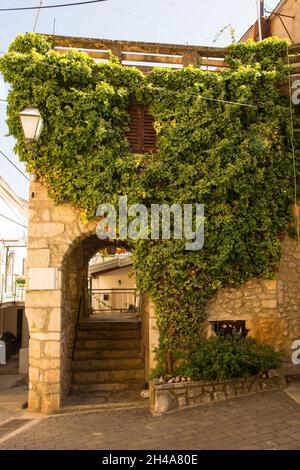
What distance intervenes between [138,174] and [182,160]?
0.88 metres

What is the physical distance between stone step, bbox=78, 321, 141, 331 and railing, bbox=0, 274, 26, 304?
375 cm

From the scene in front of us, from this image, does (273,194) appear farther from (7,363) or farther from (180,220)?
(7,363)

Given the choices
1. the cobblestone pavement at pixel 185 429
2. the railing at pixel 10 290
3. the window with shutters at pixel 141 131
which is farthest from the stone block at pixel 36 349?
the railing at pixel 10 290

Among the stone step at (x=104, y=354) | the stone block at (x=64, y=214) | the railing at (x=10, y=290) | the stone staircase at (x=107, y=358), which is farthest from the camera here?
the railing at (x=10, y=290)

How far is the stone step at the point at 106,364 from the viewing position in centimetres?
888

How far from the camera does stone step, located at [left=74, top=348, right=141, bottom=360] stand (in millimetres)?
9242

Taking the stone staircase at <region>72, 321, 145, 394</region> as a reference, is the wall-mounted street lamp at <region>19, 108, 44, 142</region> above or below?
above

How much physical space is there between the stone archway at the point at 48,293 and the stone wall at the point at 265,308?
141 cm

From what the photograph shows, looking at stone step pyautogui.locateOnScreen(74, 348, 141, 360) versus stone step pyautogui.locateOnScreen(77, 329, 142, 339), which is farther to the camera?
stone step pyautogui.locateOnScreen(77, 329, 142, 339)

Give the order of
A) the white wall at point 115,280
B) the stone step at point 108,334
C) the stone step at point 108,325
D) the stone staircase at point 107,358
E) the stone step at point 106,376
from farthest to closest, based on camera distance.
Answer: the white wall at point 115,280
the stone step at point 108,325
the stone step at point 108,334
the stone step at point 106,376
the stone staircase at point 107,358

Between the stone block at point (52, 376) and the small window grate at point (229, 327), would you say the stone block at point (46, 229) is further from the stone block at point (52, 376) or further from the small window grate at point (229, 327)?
the small window grate at point (229, 327)

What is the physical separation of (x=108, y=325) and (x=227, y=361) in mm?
4816

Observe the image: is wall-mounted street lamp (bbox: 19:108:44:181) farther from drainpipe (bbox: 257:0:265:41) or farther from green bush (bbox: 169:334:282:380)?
drainpipe (bbox: 257:0:265:41)

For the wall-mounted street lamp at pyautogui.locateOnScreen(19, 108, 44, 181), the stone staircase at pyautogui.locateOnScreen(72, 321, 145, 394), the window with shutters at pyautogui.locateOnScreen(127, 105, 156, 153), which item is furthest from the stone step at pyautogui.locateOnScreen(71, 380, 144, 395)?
the wall-mounted street lamp at pyautogui.locateOnScreen(19, 108, 44, 181)
